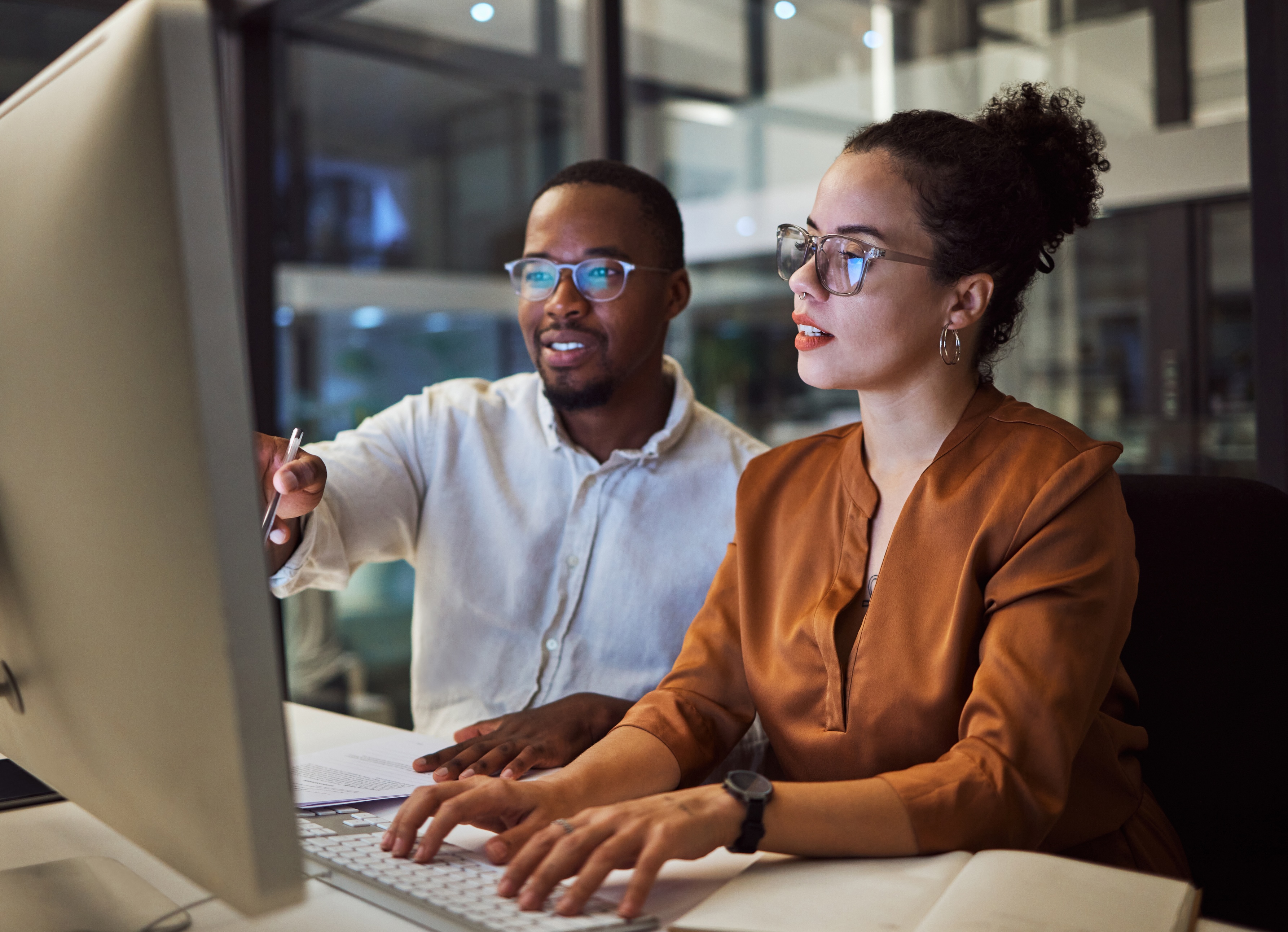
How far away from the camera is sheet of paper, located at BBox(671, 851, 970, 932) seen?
72 cm

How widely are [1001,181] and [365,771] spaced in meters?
0.99

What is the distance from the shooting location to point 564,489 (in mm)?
1773

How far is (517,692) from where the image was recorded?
1.71 metres

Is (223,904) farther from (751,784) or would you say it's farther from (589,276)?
(589,276)

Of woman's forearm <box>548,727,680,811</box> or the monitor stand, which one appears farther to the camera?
woman's forearm <box>548,727,680,811</box>

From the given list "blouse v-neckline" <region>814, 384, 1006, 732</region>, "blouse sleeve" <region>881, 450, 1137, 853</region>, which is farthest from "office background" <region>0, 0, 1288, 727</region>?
"blouse sleeve" <region>881, 450, 1137, 853</region>

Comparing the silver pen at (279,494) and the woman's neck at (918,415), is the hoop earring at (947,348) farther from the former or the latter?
the silver pen at (279,494)

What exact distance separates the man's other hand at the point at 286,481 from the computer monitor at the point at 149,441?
546 mm

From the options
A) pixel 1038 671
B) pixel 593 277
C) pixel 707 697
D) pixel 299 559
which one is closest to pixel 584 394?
pixel 593 277

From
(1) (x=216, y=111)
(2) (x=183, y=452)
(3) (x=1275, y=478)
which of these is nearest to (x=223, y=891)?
(2) (x=183, y=452)

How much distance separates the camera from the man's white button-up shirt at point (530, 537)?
169 cm

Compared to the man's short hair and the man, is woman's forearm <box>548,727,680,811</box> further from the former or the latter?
the man's short hair

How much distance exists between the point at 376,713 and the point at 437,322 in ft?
4.88

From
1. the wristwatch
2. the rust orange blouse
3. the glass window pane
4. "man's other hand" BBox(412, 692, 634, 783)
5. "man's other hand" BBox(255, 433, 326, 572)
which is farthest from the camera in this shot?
the glass window pane
